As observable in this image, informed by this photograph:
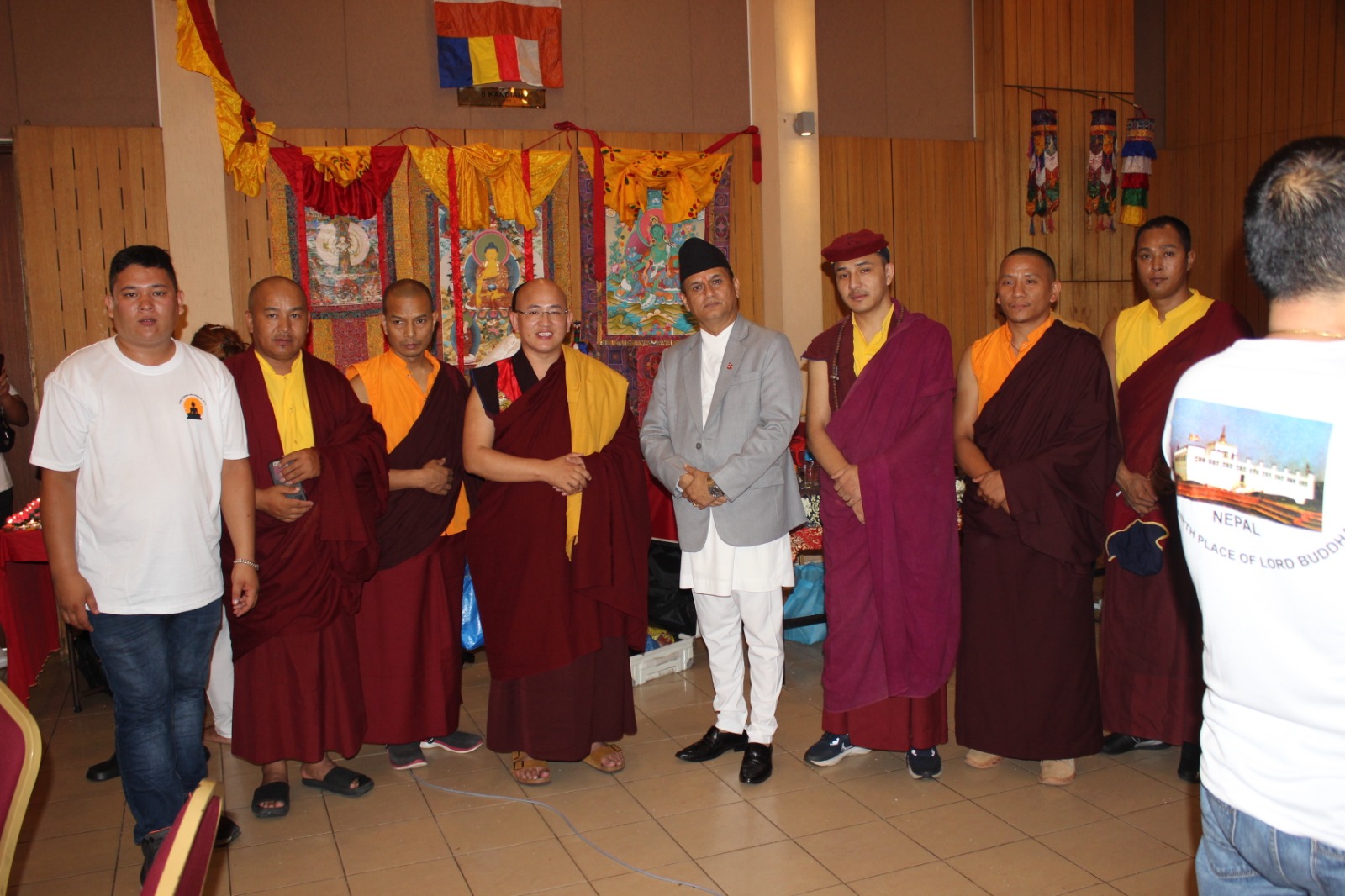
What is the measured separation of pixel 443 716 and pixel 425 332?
1417mm

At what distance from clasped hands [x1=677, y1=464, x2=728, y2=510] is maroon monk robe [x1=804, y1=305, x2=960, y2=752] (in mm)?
408

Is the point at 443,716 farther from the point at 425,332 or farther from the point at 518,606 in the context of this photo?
the point at 425,332

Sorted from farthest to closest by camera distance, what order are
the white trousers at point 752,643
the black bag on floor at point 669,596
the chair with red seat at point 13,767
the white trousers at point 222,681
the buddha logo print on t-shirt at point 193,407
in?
the black bag on floor at point 669,596, the white trousers at point 222,681, the white trousers at point 752,643, the buddha logo print on t-shirt at point 193,407, the chair with red seat at point 13,767

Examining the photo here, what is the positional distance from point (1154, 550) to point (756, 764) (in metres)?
1.55

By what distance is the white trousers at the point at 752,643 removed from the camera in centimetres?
355

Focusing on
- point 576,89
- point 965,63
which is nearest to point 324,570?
point 576,89

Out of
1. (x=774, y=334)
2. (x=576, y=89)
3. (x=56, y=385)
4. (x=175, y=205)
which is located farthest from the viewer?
(x=576, y=89)

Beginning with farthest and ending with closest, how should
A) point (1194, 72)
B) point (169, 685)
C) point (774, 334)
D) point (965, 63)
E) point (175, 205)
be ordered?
point (1194, 72) → point (965, 63) → point (175, 205) → point (774, 334) → point (169, 685)

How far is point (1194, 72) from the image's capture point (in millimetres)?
8312

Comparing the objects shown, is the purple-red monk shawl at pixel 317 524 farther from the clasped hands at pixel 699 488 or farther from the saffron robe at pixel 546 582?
the clasped hands at pixel 699 488

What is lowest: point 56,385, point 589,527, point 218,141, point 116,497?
point 589,527

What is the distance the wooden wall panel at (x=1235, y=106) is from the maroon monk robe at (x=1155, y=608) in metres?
4.93

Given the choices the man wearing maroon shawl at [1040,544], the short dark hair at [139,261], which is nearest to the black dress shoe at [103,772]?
the short dark hair at [139,261]

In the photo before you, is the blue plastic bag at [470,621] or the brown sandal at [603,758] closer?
the brown sandal at [603,758]
